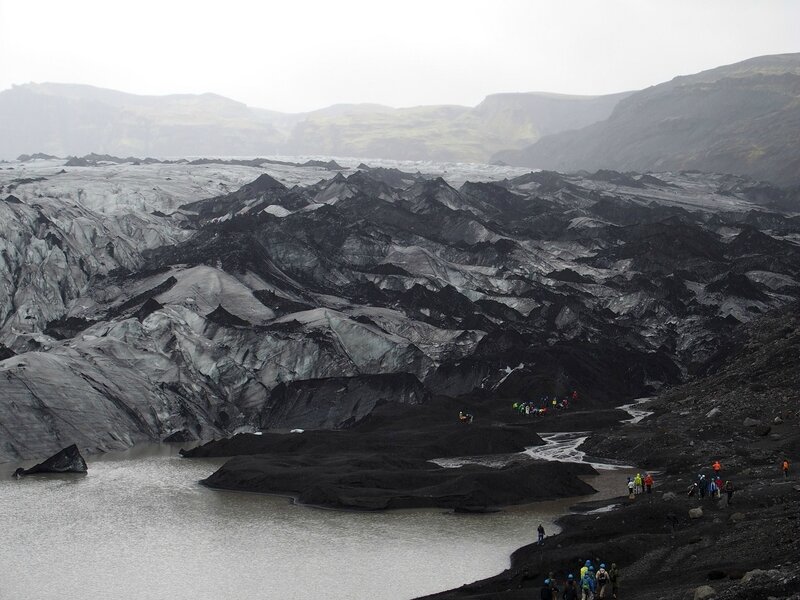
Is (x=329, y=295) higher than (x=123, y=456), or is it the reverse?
(x=329, y=295)

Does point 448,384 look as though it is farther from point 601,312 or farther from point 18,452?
point 18,452

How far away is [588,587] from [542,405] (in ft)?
202

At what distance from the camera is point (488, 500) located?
61.8m

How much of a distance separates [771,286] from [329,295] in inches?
2264

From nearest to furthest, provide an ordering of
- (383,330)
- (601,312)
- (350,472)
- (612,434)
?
(350,472), (612,434), (383,330), (601,312)

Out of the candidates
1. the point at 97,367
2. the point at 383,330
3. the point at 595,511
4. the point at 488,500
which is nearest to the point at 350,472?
the point at 488,500

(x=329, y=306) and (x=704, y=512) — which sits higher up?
(x=329, y=306)

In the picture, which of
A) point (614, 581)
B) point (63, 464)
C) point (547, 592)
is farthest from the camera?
point (63, 464)

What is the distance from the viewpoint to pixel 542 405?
325ft

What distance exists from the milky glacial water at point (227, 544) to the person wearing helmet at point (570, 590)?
722 centimetres

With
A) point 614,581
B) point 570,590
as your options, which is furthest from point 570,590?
point 614,581

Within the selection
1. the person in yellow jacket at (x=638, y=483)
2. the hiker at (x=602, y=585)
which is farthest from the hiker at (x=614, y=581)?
the person in yellow jacket at (x=638, y=483)

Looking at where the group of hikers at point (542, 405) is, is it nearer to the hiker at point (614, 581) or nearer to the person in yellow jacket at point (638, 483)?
the person in yellow jacket at point (638, 483)

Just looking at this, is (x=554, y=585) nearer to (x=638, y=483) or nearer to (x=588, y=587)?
(x=588, y=587)
